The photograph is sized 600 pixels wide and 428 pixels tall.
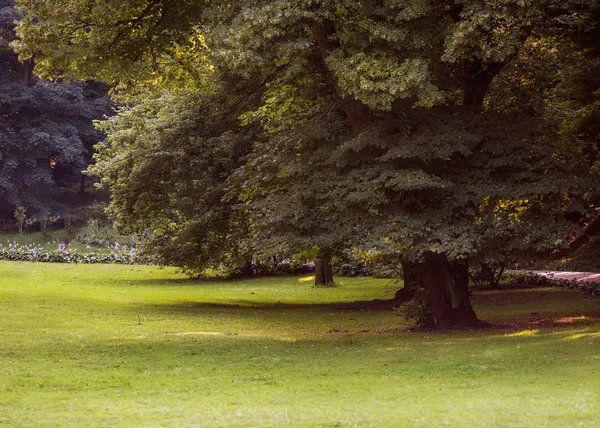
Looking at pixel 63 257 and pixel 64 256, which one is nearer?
pixel 63 257

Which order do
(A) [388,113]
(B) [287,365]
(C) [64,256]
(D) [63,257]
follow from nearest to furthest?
1. (B) [287,365]
2. (A) [388,113]
3. (D) [63,257]
4. (C) [64,256]

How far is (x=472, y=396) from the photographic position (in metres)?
11.4

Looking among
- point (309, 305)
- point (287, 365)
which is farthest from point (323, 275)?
point (287, 365)

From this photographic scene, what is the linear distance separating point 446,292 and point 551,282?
14.0 meters

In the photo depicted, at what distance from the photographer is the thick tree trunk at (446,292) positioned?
779 inches

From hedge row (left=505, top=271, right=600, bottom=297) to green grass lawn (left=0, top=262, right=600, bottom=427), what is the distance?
94 centimetres

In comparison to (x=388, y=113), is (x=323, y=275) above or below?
below

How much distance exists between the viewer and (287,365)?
595 inches

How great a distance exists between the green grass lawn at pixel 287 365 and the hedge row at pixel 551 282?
0.94 m

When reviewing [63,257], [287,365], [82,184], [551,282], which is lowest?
[287,365]

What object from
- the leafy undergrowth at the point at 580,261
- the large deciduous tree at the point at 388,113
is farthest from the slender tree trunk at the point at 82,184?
the large deciduous tree at the point at 388,113

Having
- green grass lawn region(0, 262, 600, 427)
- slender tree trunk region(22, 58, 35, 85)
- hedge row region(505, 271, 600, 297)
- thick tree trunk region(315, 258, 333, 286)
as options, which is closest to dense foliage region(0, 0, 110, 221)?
slender tree trunk region(22, 58, 35, 85)

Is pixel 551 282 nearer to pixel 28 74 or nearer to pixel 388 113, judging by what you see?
pixel 388 113

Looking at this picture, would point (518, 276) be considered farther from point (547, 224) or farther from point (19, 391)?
point (19, 391)
